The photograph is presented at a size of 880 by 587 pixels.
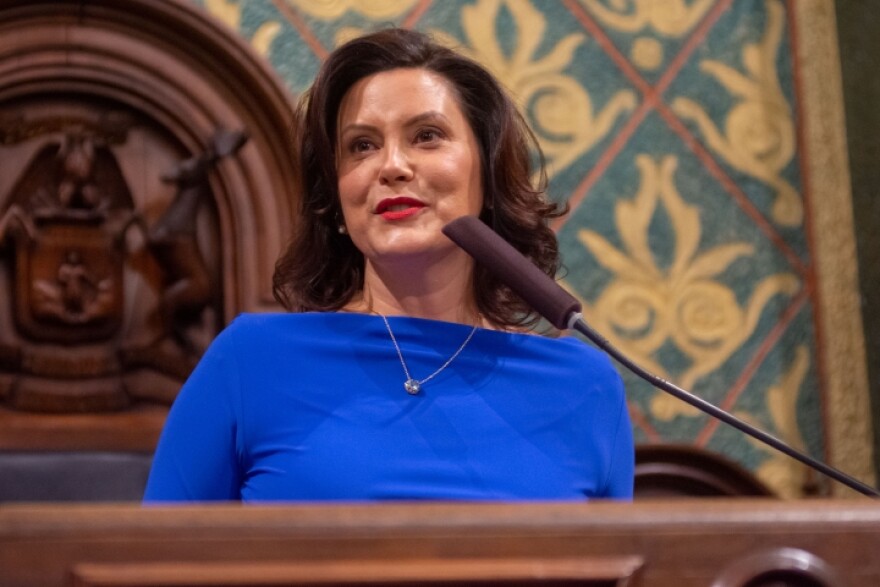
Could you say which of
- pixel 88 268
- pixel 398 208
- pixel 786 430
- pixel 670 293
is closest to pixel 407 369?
pixel 398 208

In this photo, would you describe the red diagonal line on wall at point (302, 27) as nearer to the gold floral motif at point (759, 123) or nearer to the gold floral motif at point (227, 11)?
the gold floral motif at point (227, 11)

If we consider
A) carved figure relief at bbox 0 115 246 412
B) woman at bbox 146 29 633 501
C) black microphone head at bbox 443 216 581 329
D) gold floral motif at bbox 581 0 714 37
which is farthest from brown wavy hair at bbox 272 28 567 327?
gold floral motif at bbox 581 0 714 37

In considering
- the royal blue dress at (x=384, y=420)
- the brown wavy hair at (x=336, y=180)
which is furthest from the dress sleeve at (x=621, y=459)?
the brown wavy hair at (x=336, y=180)

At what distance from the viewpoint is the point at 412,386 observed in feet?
3.38

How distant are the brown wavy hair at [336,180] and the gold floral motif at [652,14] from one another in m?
0.69

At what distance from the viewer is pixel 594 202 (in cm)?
181

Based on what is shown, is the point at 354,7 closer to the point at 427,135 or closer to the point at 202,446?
the point at 427,135

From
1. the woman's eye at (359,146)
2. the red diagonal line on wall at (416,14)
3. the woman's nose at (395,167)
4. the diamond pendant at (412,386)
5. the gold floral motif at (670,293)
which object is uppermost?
the red diagonal line on wall at (416,14)

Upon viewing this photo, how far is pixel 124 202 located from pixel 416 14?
516mm

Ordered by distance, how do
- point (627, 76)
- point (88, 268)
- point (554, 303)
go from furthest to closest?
point (627, 76) < point (88, 268) < point (554, 303)

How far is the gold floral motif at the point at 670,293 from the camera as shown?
5.87 feet

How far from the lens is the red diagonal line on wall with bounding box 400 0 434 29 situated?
5.87ft

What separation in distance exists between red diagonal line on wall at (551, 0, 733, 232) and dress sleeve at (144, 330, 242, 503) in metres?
0.91

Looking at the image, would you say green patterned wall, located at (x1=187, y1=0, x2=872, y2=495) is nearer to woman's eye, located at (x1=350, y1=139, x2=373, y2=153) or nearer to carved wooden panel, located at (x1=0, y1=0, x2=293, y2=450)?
carved wooden panel, located at (x1=0, y1=0, x2=293, y2=450)
